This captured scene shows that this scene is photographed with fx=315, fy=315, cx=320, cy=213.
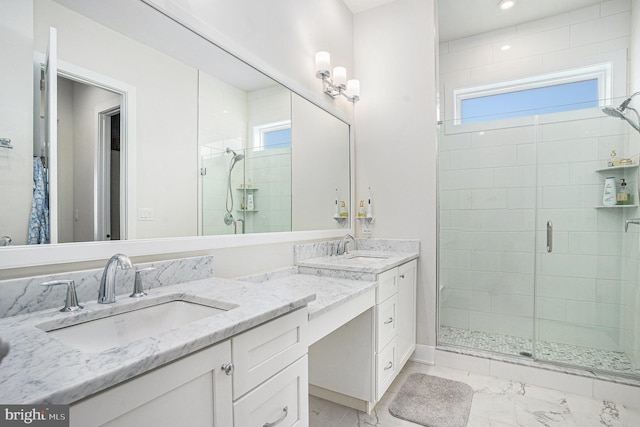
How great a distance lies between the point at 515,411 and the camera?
1811mm

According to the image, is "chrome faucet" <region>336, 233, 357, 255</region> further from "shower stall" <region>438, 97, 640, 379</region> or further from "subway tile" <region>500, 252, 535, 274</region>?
"subway tile" <region>500, 252, 535, 274</region>

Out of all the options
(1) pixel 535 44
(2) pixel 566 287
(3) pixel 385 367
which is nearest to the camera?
(3) pixel 385 367

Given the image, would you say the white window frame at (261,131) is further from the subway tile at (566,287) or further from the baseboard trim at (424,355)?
the subway tile at (566,287)

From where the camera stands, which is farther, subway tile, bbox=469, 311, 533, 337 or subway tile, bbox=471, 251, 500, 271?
subway tile, bbox=471, 251, 500, 271

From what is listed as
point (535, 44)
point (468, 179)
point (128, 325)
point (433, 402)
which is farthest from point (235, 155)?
point (535, 44)

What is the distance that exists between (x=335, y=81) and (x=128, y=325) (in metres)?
2.10

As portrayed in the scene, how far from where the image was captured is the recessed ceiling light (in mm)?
2608

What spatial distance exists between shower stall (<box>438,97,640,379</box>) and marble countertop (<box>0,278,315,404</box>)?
6.41ft

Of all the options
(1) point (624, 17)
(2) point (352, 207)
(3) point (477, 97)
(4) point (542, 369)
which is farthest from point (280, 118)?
(1) point (624, 17)

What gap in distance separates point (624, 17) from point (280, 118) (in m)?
2.87

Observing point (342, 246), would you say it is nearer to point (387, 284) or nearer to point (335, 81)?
point (387, 284)

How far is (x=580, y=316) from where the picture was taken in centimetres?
238

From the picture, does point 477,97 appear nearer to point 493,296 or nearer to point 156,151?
point 493,296

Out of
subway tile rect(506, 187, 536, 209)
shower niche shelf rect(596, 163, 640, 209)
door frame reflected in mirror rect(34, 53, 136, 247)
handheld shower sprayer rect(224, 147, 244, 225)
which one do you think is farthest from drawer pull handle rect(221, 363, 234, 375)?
shower niche shelf rect(596, 163, 640, 209)
